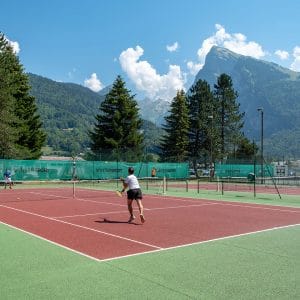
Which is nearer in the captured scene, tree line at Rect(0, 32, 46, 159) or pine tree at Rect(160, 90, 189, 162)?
tree line at Rect(0, 32, 46, 159)

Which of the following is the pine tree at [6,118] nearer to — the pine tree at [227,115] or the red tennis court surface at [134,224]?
the red tennis court surface at [134,224]

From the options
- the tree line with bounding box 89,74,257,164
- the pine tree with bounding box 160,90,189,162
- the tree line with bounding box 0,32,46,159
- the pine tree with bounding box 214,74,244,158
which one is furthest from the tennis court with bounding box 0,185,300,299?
the pine tree with bounding box 214,74,244,158

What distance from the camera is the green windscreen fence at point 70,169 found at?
36469mm

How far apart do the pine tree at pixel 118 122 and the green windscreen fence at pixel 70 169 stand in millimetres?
12190

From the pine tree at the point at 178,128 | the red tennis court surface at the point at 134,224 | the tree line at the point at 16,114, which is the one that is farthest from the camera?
the pine tree at the point at 178,128

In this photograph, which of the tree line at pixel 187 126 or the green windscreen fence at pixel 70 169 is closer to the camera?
the green windscreen fence at pixel 70 169

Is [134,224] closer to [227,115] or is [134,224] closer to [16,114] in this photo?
[16,114]

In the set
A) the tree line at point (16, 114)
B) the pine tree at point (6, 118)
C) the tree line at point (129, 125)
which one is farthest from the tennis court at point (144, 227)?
the tree line at point (129, 125)

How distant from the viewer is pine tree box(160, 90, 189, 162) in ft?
210

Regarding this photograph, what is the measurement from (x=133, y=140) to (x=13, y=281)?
165ft

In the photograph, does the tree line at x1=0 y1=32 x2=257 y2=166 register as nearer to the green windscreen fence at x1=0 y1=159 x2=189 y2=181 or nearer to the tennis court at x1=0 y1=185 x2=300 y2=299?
the green windscreen fence at x1=0 y1=159 x2=189 y2=181

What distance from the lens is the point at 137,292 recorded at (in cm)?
612

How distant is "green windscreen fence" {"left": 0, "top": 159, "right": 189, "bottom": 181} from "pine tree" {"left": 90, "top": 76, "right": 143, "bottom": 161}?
40.0 feet

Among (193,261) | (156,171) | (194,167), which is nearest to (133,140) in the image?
(194,167)
